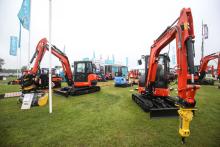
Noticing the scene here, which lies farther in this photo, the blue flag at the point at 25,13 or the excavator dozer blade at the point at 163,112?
the blue flag at the point at 25,13

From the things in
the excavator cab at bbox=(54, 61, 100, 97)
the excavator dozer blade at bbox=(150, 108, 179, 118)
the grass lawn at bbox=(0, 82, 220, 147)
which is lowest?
the grass lawn at bbox=(0, 82, 220, 147)

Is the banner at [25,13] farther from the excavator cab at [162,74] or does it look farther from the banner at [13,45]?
the excavator cab at [162,74]

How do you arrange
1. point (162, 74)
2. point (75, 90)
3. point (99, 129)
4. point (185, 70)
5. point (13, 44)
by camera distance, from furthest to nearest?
1. point (13, 44)
2. point (75, 90)
3. point (162, 74)
4. point (99, 129)
5. point (185, 70)

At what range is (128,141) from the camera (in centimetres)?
348

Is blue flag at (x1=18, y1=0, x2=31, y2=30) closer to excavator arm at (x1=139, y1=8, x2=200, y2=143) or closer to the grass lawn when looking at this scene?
the grass lawn

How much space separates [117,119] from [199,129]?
253 centimetres

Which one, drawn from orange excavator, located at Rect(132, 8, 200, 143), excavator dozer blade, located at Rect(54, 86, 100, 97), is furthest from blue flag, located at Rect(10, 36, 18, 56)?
orange excavator, located at Rect(132, 8, 200, 143)

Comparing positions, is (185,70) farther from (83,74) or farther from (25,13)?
(25,13)

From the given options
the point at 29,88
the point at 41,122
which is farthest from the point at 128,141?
the point at 29,88

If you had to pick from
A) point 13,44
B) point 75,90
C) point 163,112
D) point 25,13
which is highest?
point 25,13

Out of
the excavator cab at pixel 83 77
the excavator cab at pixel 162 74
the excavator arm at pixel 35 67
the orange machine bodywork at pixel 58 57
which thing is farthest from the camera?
the excavator cab at pixel 83 77

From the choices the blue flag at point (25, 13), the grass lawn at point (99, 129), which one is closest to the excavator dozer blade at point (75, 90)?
the grass lawn at point (99, 129)

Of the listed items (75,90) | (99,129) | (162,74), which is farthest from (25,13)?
(99,129)

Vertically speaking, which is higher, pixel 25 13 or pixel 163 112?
pixel 25 13
